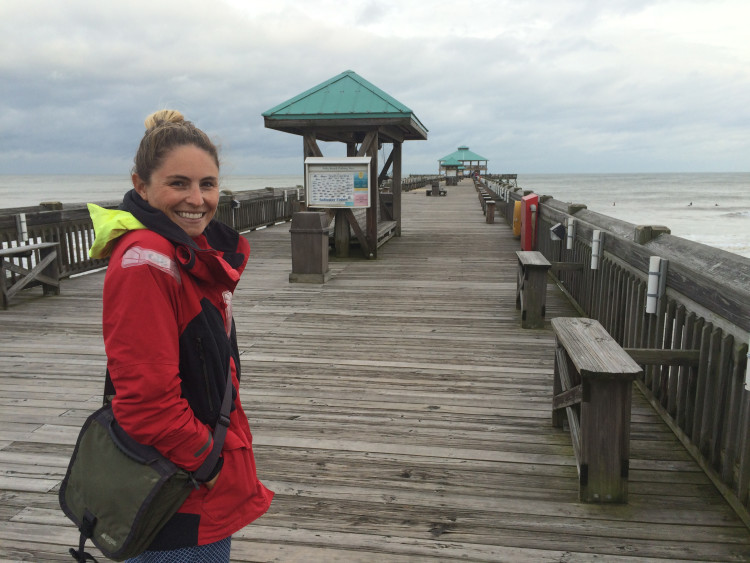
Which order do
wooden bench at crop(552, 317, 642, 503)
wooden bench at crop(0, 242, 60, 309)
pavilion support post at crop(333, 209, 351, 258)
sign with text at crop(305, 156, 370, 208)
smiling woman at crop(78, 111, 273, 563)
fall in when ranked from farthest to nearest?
pavilion support post at crop(333, 209, 351, 258)
sign with text at crop(305, 156, 370, 208)
wooden bench at crop(0, 242, 60, 309)
wooden bench at crop(552, 317, 642, 503)
smiling woman at crop(78, 111, 273, 563)

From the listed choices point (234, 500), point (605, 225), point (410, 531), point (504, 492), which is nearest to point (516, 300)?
point (605, 225)

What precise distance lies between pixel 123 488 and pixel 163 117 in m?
0.99

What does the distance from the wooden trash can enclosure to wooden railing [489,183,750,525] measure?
4.30 meters

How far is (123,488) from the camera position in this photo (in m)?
1.49

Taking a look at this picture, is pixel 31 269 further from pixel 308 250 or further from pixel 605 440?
pixel 605 440

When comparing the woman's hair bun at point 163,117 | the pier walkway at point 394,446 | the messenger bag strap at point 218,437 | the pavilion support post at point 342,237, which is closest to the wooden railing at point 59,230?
the pier walkway at point 394,446

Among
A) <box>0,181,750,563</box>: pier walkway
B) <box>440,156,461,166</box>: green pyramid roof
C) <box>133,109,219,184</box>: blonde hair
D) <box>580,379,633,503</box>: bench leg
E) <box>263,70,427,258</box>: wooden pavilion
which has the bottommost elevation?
<box>0,181,750,563</box>: pier walkway

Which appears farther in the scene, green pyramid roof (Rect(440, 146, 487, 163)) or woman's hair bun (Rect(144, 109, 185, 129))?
green pyramid roof (Rect(440, 146, 487, 163))

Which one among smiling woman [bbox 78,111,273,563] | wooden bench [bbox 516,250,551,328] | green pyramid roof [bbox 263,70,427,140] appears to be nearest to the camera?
smiling woman [bbox 78,111,273,563]

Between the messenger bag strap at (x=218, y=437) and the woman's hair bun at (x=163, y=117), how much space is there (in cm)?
73

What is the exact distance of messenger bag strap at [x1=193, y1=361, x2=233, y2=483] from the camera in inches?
60.7

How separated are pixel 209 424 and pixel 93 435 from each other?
0.30 meters

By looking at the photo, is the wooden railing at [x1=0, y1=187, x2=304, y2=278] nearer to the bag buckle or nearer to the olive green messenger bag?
the olive green messenger bag

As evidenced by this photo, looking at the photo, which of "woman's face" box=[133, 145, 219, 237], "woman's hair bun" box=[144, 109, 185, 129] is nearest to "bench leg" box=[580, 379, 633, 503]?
"woman's face" box=[133, 145, 219, 237]
